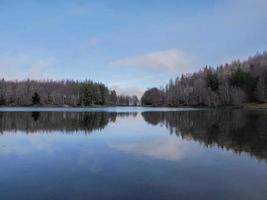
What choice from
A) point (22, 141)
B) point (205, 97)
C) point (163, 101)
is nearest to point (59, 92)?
point (163, 101)

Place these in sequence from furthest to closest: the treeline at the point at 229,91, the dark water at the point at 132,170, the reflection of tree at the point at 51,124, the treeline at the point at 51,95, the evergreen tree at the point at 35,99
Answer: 1. the treeline at the point at 51,95
2. the evergreen tree at the point at 35,99
3. the treeline at the point at 229,91
4. the reflection of tree at the point at 51,124
5. the dark water at the point at 132,170

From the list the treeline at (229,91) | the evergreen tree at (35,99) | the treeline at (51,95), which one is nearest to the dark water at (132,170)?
the treeline at (229,91)

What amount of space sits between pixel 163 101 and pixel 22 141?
445 ft

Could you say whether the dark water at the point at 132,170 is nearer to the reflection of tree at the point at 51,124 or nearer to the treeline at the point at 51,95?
the reflection of tree at the point at 51,124

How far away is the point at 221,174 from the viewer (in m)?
9.48

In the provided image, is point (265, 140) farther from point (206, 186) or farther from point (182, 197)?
point (182, 197)

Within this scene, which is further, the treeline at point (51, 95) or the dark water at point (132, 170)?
the treeline at point (51, 95)

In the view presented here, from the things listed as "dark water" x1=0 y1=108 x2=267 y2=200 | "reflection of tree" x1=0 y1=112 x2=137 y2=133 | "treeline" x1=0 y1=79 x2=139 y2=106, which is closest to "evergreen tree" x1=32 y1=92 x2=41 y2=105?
"treeline" x1=0 y1=79 x2=139 y2=106

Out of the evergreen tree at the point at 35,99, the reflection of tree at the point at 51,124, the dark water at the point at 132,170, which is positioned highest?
the evergreen tree at the point at 35,99

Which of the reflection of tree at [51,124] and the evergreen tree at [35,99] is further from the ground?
the evergreen tree at [35,99]

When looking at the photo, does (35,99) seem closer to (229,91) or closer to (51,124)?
(229,91)

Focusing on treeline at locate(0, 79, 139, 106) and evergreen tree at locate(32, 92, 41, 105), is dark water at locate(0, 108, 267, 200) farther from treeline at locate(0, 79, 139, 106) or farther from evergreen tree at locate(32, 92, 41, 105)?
treeline at locate(0, 79, 139, 106)

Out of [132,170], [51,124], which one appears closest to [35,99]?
[51,124]

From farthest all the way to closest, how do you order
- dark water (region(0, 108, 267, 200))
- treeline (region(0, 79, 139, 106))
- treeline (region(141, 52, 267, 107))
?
treeline (region(0, 79, 139, 106)) → treeline (region(141, 52, 267, 107)) → dark water (region(0, 108, 267, 200))
